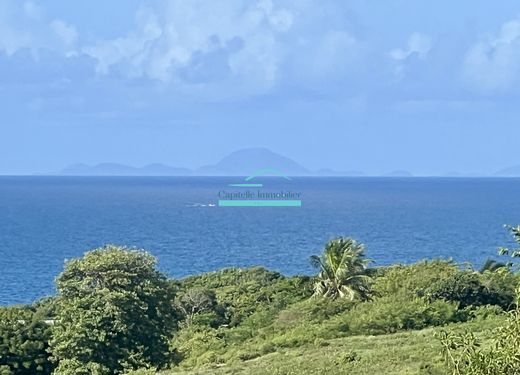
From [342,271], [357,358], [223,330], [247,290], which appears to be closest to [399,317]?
[357,358]

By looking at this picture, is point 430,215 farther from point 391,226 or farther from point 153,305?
point 153,305

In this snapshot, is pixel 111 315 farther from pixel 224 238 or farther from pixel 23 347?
pixel 224 238

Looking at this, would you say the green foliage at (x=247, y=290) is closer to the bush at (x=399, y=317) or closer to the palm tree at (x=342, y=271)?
the palm tree at (x=342, y=271)

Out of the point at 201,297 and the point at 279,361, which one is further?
the point at 201,297

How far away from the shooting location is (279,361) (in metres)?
33.5

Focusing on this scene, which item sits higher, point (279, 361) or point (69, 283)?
point (69, 283)

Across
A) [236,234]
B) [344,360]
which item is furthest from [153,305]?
[236,234]

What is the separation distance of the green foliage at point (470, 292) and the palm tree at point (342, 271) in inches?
235

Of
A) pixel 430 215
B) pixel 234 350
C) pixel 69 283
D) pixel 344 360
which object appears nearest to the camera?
pixel 344 360

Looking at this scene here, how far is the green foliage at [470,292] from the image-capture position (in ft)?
150

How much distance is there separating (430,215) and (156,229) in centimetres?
7371

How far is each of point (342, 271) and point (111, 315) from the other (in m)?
19.8

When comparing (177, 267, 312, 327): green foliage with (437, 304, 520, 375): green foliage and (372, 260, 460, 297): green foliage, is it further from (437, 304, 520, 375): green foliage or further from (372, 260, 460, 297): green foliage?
(437, 304, 520, 375): green foliage

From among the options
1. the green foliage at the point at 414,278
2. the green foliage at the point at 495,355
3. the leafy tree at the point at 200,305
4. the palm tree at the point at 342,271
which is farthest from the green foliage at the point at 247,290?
the green foliage at the point at 495,355
